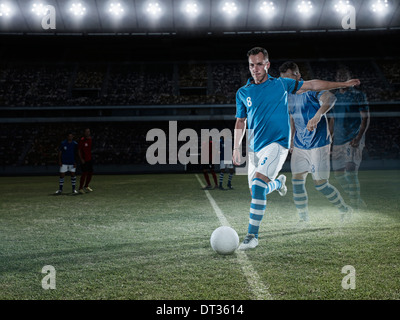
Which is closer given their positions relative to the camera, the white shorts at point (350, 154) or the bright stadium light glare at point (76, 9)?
the white shorts at point (350, 154)

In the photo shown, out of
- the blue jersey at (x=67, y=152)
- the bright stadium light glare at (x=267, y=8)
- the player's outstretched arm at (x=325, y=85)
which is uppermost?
the bright stadium light glare at (x=267, y=8)

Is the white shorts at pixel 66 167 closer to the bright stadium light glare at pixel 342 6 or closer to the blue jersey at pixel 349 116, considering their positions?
the blue jersey at pixel 349 116

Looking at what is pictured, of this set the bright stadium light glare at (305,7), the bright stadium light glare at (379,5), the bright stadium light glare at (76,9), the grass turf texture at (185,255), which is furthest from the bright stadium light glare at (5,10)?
the bright stadium light glare at (379,5)

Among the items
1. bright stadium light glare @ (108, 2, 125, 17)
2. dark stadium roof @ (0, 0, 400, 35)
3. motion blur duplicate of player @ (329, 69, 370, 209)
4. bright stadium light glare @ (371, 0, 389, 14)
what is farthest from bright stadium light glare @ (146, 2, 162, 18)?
motion blur duplicate of player @ (329, 69, 370, 209)

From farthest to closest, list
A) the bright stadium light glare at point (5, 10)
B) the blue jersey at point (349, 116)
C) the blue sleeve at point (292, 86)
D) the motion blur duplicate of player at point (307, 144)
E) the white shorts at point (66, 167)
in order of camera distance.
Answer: the bright stadium light glare at point (5, 10) < the white shorts at point (66, 167) < the blue jersey at point (349, 116) < the motion blur duplicate of player at point (307, 144) < the blue sleeve at point (292, 86)

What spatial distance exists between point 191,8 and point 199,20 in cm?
176

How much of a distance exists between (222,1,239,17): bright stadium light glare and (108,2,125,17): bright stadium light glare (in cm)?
722

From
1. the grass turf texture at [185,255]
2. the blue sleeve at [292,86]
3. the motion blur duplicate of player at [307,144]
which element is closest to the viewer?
the grass turf texture at [185,255]

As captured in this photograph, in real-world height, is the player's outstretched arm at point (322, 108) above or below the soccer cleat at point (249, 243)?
above

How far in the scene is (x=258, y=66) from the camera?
4.51 metres

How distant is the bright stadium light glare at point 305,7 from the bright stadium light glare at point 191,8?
23.5 feet

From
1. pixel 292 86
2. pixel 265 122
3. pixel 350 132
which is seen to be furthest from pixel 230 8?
pixel 265 122

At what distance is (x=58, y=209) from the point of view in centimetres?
828

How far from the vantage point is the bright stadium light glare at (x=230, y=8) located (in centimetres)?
2650
